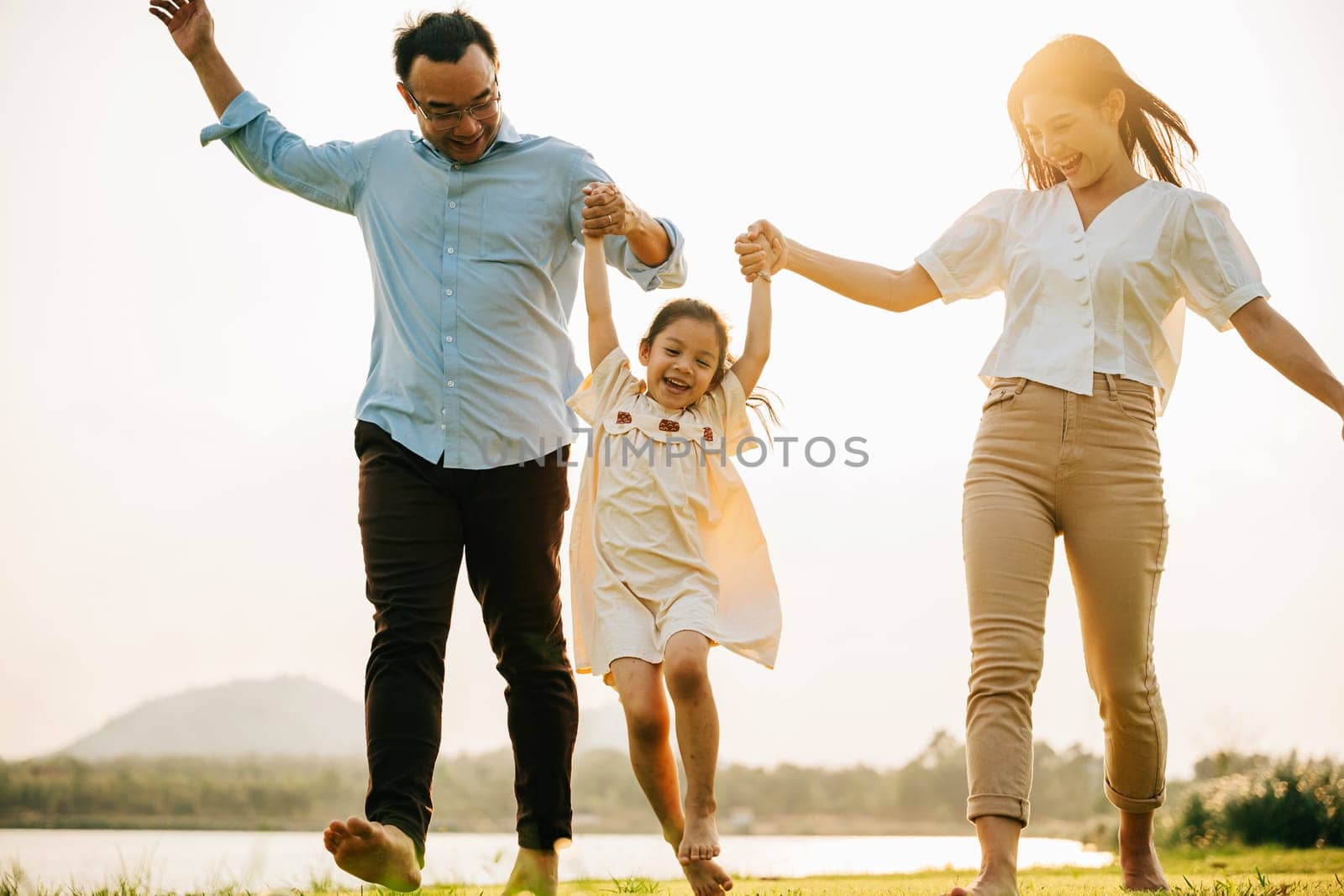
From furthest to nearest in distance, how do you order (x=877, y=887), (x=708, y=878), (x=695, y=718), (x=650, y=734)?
1. (x=877, y=887)
2. (x=650, y=734)
3. (x=695, y=718)
4. (x=708, y=878)

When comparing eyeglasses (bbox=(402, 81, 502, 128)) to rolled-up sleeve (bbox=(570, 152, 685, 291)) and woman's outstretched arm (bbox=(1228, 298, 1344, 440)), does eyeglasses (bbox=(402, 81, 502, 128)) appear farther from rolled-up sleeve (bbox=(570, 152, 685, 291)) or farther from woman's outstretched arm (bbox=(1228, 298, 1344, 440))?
woman's outstretched arm (bbox=(1228, 298, 1344, 440))

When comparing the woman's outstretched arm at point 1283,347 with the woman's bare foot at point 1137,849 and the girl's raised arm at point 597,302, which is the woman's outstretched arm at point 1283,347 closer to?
the woman's bare foot at point 1137,849

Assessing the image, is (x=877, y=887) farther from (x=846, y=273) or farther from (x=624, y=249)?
(x=624, y=249)

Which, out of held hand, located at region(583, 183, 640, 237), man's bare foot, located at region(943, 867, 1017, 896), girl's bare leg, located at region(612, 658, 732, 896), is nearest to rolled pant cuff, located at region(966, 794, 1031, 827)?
→ man's bare foot, located at region(943, 867, 1017, 896)

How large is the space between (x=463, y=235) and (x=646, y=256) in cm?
58

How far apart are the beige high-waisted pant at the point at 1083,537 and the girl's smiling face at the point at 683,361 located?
2.90 feet

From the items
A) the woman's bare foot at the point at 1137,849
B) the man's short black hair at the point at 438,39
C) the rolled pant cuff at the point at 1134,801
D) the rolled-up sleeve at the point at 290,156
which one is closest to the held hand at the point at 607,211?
the man's short black hair at the point at 438,39

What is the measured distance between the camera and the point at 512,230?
147 inches

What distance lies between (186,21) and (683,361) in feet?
6.49

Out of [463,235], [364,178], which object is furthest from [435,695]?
[364,178]

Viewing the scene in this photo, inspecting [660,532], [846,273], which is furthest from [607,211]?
[660,532]

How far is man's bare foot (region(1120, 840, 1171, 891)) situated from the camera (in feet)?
11.8

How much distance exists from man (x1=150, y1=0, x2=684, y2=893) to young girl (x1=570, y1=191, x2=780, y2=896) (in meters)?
0.13

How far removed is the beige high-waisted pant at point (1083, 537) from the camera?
329 centimetres
